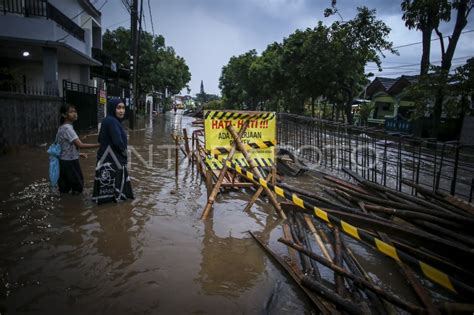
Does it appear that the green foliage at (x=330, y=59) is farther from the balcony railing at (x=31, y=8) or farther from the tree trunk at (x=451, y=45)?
the balcony railing at (x=31, y=8)

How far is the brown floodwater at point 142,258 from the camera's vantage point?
3051 millimetres

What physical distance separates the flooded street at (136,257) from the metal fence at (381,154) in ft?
9.87

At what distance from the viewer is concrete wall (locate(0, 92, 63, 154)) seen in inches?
367

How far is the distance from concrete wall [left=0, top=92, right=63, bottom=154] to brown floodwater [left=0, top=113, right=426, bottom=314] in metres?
3.77

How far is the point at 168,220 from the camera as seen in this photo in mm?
5223

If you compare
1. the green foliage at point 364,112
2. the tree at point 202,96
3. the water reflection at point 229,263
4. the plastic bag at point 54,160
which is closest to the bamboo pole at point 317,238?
the water reflection at point 229,263

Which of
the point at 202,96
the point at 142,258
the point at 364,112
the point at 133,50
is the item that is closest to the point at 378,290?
the point at 142,258

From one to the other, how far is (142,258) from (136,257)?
0.08 meters

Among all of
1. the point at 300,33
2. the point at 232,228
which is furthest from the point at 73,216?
the point at 300,33

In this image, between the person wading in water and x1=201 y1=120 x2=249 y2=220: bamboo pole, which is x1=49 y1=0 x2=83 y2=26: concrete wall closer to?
the person wading in water

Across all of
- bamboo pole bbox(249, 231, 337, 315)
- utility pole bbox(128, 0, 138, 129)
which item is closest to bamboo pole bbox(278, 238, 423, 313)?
bamboo pole bbox(249, 231, 337, 315)

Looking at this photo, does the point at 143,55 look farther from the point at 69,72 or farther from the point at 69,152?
the point at 69,152

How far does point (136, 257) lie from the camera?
390 centimetres

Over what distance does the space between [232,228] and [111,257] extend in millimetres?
1829
